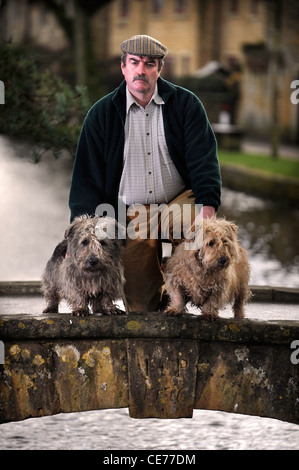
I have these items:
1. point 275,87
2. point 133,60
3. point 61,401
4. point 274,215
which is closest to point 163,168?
point 133,60

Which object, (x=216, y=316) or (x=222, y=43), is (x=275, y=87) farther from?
(x=216, y=316)

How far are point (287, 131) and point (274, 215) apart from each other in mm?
16805

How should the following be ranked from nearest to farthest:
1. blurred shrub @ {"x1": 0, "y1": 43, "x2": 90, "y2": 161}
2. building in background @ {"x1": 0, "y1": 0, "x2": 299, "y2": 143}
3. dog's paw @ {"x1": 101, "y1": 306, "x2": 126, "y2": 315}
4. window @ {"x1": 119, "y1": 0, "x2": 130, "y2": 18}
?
dog's paw @ {"x1": 101, "y1": 306, "x2": 126, "y2": 315}
blurred shrub @ {"x1": 0, "y1": 43, "x2": 90, "y2": 161}
building in background @ {"x1": 0, "y1": 0, "x2": 299, "y2": 143}
window @ {"x1": 119, "y1": 0, "x2": 130, "y2": 18}

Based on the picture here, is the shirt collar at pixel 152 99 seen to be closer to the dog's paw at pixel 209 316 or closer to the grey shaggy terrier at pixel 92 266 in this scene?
the grey shaggy terrier at pixel 92 266

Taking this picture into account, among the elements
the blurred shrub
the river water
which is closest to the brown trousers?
the river water

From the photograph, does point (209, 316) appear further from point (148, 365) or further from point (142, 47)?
point (142, 47)

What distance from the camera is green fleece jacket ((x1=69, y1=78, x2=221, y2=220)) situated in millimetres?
6840

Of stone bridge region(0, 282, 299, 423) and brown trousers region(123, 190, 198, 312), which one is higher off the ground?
brown trousers region(123, 190, 198, 312)

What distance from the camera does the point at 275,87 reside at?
32406 mm

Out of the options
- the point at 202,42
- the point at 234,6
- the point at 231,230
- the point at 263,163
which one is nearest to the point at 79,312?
the point at 231,230

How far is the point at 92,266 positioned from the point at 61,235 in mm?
9992

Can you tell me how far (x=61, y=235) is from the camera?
16359 mm

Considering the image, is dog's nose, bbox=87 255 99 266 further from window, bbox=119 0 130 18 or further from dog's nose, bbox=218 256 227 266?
window, bbox=119 0 130 18

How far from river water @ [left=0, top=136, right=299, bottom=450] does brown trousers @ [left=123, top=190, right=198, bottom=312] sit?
118 centimetres
